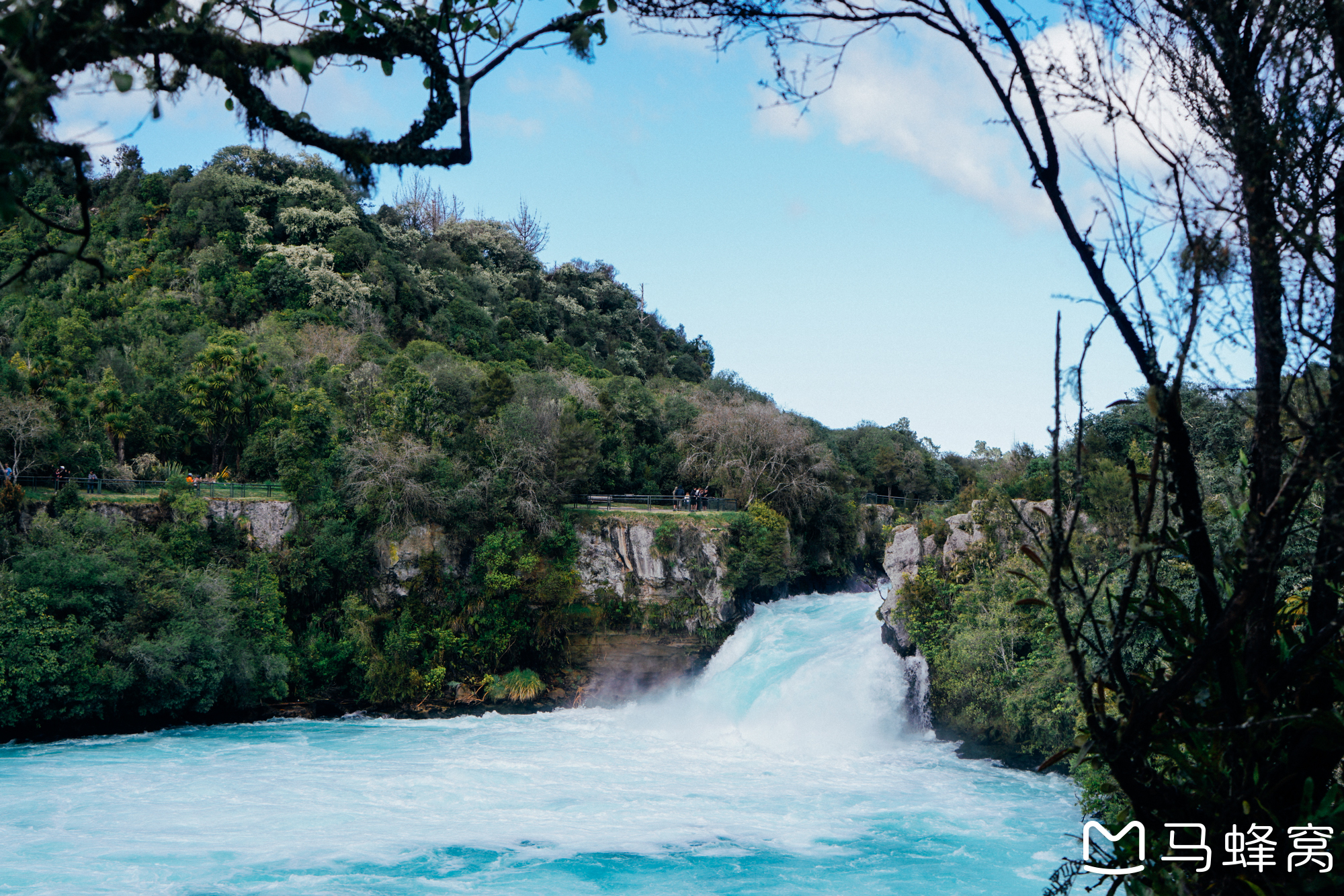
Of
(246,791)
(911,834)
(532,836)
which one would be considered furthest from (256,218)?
(911,834)

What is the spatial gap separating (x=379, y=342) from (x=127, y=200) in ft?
52.7

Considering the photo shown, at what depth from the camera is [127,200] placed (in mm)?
39812

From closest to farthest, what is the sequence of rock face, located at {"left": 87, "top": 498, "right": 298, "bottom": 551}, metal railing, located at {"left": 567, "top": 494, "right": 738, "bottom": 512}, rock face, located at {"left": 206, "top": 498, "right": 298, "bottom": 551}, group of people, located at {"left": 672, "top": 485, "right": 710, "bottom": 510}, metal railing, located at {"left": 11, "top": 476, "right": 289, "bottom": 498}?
metal railing, located at {"left": 11, "top": 476, "right": 289, "bottom": 498}
rock face, located at {"left": 87, "top": 498, "right": 298, "bottom": 551}
rock face, located at {"left": 206, "top": 498, "right": 298, "bottom": 551}
metal railing, located at {"left": 567, "top": 494, "right": 738, "bottom": 512}
group of people, located at {"left": 672, "top": 485, "right": 710, "bottom": 510}

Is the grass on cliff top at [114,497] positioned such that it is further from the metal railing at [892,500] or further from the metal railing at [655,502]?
the metal railing at [892,500]

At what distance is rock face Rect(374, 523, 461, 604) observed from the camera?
22875 millimetres

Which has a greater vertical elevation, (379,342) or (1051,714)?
(379,342)

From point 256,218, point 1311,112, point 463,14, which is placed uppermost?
point 256,218

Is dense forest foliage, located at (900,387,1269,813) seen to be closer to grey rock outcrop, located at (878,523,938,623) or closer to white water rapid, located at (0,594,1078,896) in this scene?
grey rock outcrop, located at (878,523,938,623)

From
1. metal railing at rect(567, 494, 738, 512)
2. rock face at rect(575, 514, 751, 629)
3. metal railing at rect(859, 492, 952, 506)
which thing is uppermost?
metal railing at rect(859, 492, 952, 506)

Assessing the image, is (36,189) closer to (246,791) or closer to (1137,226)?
(246,791)

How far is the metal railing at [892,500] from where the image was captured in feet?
118

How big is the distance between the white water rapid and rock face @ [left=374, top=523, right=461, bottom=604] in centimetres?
322

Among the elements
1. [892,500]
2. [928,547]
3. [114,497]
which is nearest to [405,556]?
[114,497]

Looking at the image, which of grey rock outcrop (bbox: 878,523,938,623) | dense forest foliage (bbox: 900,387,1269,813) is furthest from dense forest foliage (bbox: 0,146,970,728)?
dense forest foliage (bbox: 900,387,1269,813)
